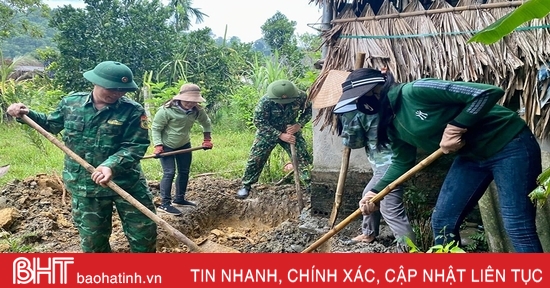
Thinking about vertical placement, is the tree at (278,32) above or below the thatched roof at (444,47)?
above

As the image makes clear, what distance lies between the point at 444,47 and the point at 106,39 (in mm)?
9578

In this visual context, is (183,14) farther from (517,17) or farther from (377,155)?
(517,17)

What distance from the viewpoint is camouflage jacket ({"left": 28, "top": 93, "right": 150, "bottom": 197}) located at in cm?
373

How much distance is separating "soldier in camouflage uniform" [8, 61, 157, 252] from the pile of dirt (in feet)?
3.44

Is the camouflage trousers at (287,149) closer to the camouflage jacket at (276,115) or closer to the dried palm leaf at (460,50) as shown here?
the camouflage jacket at (276,115)

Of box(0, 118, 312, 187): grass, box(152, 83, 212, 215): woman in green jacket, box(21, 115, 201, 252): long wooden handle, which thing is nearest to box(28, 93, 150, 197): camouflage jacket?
box(21, 115, 201, 252): long wooden handle

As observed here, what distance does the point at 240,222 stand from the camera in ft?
21.5

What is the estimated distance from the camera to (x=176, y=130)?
19.1 ft

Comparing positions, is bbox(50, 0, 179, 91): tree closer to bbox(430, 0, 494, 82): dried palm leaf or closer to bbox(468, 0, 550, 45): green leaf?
bbox(430, 0, 494, 82): dried palm leaf

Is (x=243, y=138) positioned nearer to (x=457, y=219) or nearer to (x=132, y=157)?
(x=132, y=157)

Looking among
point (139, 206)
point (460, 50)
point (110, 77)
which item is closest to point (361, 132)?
point (460, 50)

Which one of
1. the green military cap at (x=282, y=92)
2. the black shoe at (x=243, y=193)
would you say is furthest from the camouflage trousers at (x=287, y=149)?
the green military cap at (x=282, y=92)

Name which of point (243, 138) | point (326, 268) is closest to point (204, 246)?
point (326, 268)

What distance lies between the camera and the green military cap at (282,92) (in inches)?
234
